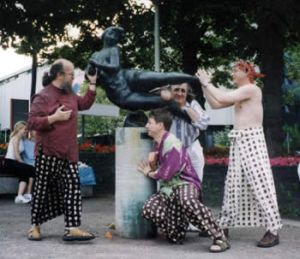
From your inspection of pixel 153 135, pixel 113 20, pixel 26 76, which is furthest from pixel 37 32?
pixel 26 76

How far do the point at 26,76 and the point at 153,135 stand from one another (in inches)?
1743

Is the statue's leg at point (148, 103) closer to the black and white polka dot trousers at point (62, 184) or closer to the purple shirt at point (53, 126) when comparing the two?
the purple shirt at point (53, 126)

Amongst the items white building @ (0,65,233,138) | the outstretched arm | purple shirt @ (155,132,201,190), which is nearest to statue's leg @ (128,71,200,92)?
the outstretched arm

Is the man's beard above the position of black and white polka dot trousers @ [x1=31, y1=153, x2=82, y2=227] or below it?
above

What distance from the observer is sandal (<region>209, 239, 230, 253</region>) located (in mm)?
6461

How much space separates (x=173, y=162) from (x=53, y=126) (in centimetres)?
129

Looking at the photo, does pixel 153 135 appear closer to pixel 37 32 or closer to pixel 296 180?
pixel 296 180

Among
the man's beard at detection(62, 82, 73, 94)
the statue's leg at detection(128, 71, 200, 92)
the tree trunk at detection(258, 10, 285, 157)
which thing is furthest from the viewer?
the tree trunk at detection(258, 10, 285, 157)

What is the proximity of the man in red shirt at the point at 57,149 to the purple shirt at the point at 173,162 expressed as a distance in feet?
2.97

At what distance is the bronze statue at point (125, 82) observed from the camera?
7258mm

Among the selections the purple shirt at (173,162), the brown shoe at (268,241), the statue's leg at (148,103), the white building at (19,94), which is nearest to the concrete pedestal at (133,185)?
the statue's leg at (148,103)

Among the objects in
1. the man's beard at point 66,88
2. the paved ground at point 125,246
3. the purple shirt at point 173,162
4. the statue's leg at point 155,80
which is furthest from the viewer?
the statue's leg at point 155,80

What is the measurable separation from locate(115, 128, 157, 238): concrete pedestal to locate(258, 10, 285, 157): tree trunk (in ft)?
18.1

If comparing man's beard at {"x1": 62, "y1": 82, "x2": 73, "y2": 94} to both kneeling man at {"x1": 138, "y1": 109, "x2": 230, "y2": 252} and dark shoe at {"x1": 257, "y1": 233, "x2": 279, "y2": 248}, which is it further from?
dark shoe at {"x1": 257, "y1": 233, "x2": 279, "y2": 248}
